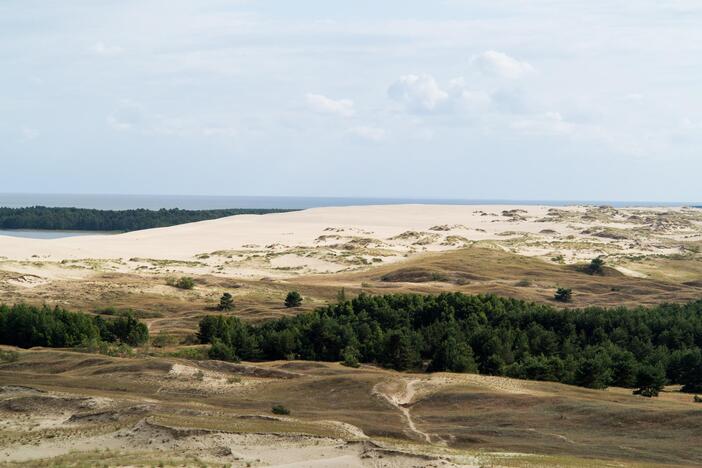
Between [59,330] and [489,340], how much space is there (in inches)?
875

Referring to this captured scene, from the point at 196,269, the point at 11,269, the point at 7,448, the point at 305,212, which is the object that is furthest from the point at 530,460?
the point at 305,212

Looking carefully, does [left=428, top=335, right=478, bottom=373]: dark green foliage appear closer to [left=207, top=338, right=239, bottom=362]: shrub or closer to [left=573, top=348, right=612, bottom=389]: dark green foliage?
[left=573, top=348, right=612, bottom=389]: dark green foliage

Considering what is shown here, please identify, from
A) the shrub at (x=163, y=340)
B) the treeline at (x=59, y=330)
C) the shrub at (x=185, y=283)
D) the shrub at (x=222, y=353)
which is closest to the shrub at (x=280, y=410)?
the shrub at (x=222, y=353)

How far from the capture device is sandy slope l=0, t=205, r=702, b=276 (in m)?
82.7

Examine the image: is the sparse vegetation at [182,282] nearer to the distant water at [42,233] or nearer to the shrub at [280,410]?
the shrub at [280,410]

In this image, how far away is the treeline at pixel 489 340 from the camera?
39.7m

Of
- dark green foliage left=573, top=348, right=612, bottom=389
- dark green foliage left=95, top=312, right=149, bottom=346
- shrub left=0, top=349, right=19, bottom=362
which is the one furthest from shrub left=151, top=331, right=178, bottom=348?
dark green foliage left=573, top=348, right=612, bottom=389

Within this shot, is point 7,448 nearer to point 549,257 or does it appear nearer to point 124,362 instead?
point 124,362

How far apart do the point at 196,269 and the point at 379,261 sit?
19.1 meters

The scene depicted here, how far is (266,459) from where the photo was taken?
76.5ft

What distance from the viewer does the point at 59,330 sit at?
45219 millimetres

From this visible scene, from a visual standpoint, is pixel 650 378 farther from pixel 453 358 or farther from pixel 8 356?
pixel 8 356

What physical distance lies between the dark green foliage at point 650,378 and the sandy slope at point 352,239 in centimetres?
4526

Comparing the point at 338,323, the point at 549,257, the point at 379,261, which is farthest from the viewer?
the point at 549,257
